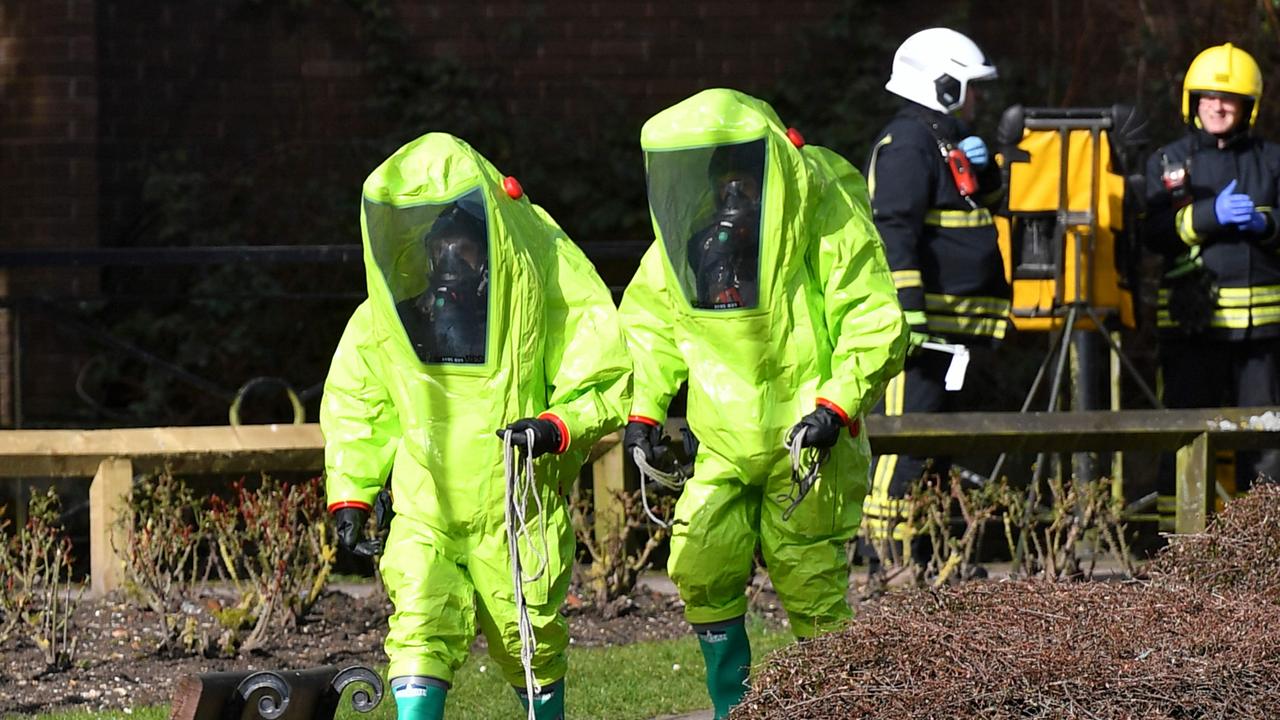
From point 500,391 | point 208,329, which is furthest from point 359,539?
point 208,329

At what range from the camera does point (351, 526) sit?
5426 mm

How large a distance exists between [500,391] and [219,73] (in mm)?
6049

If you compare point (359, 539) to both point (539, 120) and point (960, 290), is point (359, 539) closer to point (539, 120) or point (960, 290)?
point (960, 290)

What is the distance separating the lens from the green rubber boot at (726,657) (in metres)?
5.93

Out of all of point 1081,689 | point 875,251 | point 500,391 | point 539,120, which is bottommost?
point 1081,689

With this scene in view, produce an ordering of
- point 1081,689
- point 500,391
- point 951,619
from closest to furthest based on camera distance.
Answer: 1. point 1081,689
2. point 951,619
3. point 500,391

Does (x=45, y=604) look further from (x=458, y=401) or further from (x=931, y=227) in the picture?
(x=931, y=227)

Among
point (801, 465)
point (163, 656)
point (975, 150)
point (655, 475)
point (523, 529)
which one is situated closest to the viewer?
point (523, 529)

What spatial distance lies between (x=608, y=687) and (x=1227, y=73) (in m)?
3.77

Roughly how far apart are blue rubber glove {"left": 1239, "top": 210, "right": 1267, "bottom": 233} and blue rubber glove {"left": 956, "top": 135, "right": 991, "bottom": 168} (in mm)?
1227

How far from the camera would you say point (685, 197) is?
5.85 metres

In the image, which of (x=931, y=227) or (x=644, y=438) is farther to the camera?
(x=931, y=227)

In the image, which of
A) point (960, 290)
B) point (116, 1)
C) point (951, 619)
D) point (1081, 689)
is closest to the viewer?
point (1081, 689)

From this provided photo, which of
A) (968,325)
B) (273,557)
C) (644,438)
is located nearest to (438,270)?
(644,438)
